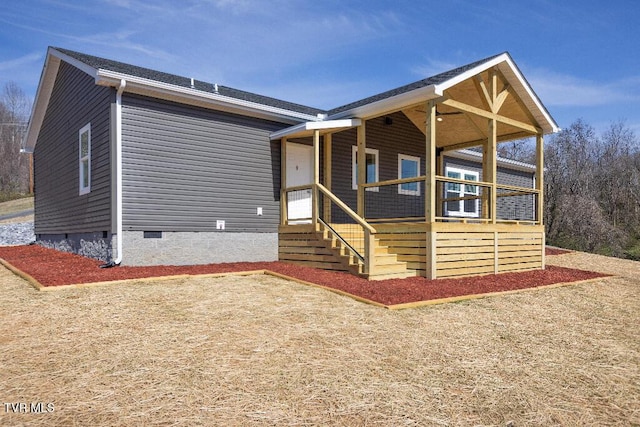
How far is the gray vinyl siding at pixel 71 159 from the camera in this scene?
9.39 m

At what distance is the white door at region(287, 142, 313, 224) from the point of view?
1107 cm

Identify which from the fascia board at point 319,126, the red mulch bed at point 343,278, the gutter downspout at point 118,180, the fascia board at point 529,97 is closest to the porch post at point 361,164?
the fascia board at point 319,126

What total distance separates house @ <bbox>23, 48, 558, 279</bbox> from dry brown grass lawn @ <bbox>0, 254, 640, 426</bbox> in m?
2.49

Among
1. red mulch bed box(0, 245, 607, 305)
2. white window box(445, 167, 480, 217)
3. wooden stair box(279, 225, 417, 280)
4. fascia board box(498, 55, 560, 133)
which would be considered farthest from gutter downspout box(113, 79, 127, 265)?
white window box(445, 167, 480, 217)

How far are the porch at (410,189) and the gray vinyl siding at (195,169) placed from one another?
556 mm

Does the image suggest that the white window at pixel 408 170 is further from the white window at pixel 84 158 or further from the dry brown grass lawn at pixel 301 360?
the white window at pixel 84 158

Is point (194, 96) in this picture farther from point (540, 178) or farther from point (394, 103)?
point (540, 178)

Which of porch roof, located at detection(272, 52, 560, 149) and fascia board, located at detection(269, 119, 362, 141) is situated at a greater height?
porch roof, located at detection(272, 52, 560, 149)

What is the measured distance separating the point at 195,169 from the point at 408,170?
686 centimetres

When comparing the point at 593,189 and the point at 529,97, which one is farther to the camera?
the point at 593,189

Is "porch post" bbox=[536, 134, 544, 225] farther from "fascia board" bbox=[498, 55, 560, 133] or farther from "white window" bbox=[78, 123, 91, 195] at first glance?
"white window" bbox=[78, 123, 91, 195]

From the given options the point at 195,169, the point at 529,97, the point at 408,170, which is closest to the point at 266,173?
the point at 195,169

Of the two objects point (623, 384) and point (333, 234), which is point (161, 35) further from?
point (623, 384)

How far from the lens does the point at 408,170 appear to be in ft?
44.4
